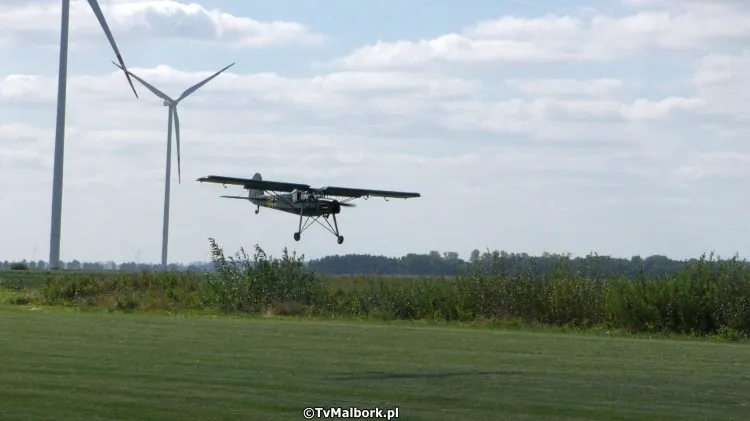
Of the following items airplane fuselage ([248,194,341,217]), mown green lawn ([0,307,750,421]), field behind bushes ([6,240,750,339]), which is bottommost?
mown green lawn ([0,307,750,421])

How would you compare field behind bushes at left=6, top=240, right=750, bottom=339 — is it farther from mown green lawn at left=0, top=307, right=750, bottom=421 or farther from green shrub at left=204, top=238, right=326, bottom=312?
mown green lawn at left=0, top=307, right=750, bottom=421

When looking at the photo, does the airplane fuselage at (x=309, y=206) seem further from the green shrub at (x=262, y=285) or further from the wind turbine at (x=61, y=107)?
the green shrub at (x=262, y=285)

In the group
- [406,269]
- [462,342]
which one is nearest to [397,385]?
[462,342]

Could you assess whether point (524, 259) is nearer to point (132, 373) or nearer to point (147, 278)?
point (147, 278)

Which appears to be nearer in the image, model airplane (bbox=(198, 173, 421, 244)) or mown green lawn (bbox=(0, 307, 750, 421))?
mown green lawn (bbox=(0, 307, 750, 421))

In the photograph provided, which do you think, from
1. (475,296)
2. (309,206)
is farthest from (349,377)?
(309,206)

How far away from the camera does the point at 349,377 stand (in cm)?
1471

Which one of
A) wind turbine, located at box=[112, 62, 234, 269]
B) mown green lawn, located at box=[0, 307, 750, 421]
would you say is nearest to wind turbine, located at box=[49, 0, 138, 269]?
wind turbine, located at box=[112, 62, 234, 269]

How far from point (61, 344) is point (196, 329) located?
5457 mm

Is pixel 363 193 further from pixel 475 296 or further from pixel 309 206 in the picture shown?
pixel 475 296

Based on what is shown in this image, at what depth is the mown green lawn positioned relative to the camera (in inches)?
465

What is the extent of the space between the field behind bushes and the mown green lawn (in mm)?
7641

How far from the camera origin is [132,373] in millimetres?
14422

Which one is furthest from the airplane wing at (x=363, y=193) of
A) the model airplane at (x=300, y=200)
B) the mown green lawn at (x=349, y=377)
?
the mown green lawn at (x=349, y=377)
